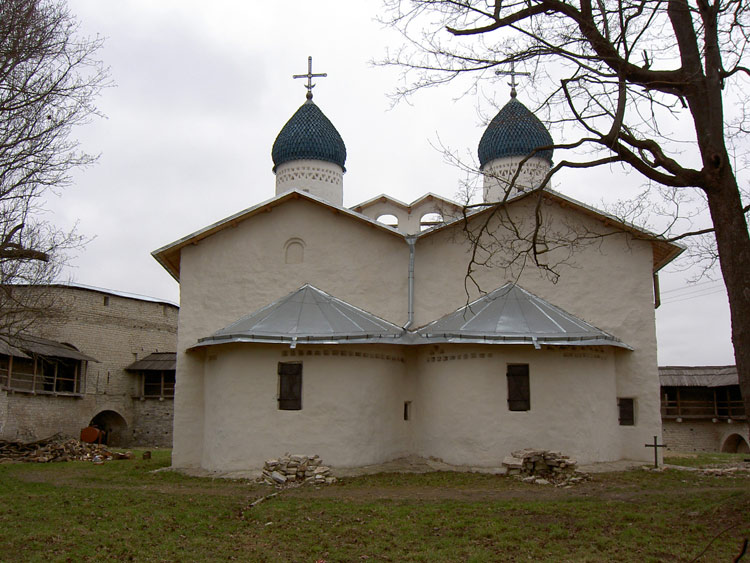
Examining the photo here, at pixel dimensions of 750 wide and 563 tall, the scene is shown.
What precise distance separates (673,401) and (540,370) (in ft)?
66.5

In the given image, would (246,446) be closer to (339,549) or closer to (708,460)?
(339,549)

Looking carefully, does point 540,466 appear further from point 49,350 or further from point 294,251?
point 49,350

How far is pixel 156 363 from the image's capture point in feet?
98.6

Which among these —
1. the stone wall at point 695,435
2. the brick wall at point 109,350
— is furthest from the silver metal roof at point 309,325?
the stone wall at point 695,435

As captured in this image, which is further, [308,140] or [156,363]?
[156,363]

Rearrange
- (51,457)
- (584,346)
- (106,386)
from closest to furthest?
(584,346), (51,457), (106,386)

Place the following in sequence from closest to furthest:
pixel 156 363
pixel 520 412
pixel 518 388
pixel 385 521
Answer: pixel 385 521 < pixel 520 412 < pixel 518 388 < pixel 156 363

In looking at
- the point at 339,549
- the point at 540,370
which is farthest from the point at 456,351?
the point at 339,549

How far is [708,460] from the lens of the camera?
661 inches

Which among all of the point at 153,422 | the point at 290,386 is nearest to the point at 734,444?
the point at 290,386

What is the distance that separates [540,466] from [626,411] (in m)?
3.16

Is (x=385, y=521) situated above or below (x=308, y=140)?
below

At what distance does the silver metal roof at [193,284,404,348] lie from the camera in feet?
42.4

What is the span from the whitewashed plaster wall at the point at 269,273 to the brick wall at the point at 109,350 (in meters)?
14.5
